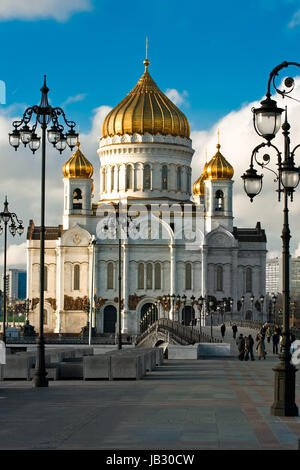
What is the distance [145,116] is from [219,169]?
865cm

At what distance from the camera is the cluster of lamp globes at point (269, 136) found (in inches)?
623

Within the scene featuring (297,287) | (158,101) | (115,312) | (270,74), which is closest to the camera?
(270,74)

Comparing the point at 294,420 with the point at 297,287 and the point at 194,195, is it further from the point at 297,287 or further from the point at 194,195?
the point at 297,287

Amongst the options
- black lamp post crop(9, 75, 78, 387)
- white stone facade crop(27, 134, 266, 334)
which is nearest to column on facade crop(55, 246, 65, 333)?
white stone facade crop(27, 134, 266, 334)

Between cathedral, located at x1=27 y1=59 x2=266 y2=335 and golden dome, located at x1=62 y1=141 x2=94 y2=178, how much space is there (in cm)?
9

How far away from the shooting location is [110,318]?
90875 mm

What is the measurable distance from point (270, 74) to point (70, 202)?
77777 mm

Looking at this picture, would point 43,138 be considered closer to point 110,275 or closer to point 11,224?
point 11,224

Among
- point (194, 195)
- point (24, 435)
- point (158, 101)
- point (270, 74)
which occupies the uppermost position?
point (158, 101)

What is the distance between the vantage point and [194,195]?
9981 centimetres

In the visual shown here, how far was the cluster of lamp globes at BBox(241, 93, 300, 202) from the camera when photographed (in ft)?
52.0

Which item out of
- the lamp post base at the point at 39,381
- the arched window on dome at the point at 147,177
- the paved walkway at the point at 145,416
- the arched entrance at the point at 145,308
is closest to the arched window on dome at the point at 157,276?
the arched entrance at the point at 145,308

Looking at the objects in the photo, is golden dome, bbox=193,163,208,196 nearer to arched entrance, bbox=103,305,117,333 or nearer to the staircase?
arched entrance, bbox=103,305,117,333

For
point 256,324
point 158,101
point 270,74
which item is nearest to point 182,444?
point 270,74
